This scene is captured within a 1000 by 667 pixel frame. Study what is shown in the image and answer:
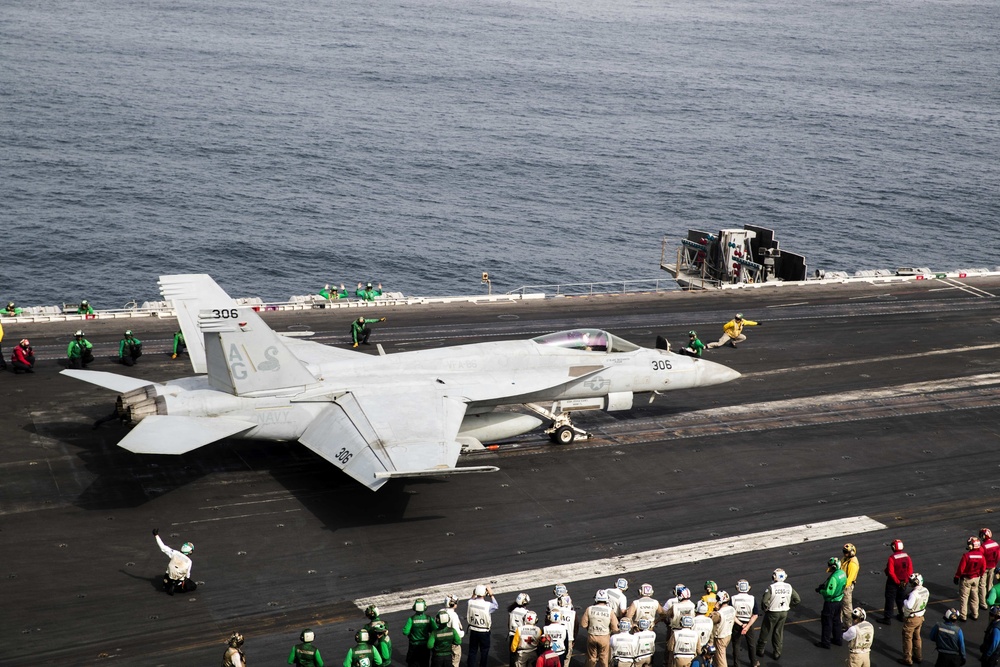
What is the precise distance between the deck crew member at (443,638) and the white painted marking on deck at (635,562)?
3.59 meters

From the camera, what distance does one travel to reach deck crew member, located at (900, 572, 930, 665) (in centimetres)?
2025

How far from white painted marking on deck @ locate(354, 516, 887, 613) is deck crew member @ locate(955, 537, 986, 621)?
4460 millimetres

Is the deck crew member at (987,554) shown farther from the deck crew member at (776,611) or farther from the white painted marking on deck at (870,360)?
the white painted marking on deck at (870,360)

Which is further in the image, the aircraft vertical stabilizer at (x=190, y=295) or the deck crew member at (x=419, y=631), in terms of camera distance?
the aircraft vertical stabilizer at (x=190, y=295)

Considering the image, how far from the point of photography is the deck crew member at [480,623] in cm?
1923

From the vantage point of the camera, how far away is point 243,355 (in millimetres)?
27781

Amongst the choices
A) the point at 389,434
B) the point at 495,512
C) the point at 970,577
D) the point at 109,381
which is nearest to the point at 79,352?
the point at 109,381

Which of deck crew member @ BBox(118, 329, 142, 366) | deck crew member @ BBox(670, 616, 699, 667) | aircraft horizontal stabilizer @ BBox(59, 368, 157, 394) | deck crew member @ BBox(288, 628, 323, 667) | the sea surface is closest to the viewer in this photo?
deck crew member @ BBox(288, 628, 323, 667)

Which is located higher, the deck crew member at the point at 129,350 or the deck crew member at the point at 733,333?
the deck crew member at the point at 733,333

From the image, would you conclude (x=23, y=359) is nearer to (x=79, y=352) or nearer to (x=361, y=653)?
(x=79, y=352)

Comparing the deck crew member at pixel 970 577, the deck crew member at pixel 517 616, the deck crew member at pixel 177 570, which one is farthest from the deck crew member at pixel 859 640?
the deck crew member at pixel 177 570

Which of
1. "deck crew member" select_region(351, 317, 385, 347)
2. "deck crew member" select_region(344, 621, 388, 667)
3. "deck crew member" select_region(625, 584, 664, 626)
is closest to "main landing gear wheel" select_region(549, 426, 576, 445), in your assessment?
"deck crew member" select_region(351, 317, 385, 347)

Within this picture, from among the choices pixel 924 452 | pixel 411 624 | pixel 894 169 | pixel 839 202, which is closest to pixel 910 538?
pixel 924 452

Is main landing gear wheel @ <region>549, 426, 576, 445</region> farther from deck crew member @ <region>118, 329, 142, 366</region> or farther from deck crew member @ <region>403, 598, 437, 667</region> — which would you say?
deck crew member @ <region>118, 329, 142, 366</region>
